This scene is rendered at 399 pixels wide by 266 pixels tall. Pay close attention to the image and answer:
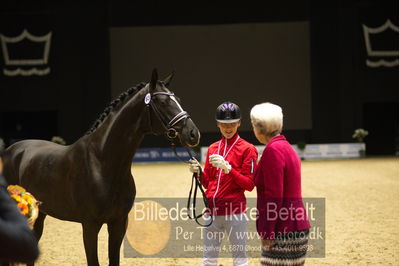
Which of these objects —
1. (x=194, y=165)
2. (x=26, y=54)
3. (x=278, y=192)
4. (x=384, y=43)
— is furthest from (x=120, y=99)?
(x=384, y=43)

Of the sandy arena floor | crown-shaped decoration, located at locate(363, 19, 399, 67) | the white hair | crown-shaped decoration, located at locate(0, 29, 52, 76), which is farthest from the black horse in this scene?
crown-shaped decoration, located at locate(363, 19, 399, 67)

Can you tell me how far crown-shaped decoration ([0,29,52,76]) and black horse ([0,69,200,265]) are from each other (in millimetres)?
19039

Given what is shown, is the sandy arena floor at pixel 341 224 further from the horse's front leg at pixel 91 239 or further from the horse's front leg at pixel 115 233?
the horse's front leg at pixel 91 239

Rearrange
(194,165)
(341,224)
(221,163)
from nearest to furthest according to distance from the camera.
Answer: (221,163) → (194,165) → (341,224)

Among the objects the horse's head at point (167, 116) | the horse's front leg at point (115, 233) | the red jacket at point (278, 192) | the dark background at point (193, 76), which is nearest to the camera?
the red jacket at point (278, 192)

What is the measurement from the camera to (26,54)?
69.8ft

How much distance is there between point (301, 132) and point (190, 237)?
1614 centimetres

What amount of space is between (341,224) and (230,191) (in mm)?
4144

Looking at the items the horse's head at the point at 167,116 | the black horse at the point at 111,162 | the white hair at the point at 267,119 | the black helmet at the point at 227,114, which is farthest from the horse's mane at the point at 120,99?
the white hair at the point at 267,119

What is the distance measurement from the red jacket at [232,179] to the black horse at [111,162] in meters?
0.28

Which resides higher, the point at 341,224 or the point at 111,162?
the point at 111,162

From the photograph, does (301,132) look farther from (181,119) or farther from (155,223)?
(181,119)

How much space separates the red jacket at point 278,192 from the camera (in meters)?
2.43

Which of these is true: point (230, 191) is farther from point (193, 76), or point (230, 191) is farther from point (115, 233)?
point (193, 76)
